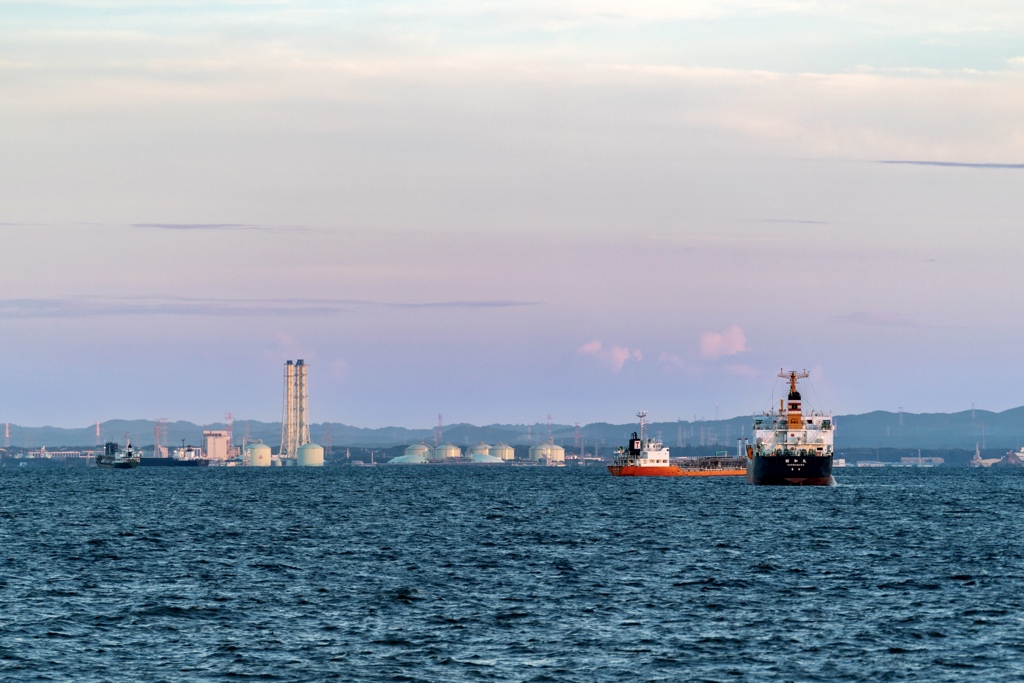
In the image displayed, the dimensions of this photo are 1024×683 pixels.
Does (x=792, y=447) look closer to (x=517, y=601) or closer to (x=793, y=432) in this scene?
(x=793, y=432)

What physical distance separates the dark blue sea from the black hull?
62.5 m

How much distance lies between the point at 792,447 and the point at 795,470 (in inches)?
127

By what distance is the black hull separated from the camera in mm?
181125

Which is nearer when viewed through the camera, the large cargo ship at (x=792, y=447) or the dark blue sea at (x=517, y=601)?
the dark blue sea at (x=517, y=601)

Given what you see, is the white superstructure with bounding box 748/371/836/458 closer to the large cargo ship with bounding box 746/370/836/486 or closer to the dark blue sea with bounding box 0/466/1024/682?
the large cargo ship with bounding box 746/370/836/486

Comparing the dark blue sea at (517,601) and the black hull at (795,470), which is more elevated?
the black hull at (795,470)

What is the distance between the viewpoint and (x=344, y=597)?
6253cm

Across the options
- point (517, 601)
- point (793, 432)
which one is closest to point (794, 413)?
point (793, 432)

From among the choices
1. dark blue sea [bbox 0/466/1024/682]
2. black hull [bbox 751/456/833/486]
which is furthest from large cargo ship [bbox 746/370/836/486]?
dark blue sea [bbox 0/466/1024/682]

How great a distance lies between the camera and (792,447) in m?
182

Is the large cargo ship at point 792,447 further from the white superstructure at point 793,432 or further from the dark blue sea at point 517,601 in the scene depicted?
the dark blue sea at point 517,601

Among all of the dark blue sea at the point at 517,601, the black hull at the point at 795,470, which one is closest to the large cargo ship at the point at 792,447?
the black hull at the point at 795,470

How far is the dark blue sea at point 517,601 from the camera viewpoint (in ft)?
151

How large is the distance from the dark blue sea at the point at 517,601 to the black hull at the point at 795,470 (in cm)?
6251
